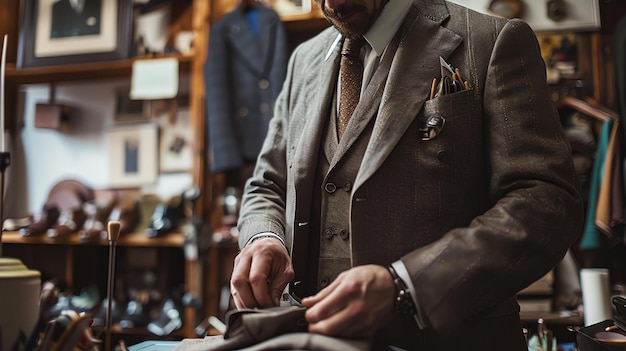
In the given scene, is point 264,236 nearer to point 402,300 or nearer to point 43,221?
point 402,300

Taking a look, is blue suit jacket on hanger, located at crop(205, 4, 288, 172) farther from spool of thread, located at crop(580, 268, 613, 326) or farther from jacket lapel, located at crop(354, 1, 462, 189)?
jacket lapel, located at crop(354, 1, 462, 189)

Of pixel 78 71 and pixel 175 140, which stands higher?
pixel 78 71

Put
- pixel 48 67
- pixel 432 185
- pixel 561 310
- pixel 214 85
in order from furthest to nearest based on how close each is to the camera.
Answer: pixel 48 67
pixel 214 85
pixel 561 310
pixel 432 185

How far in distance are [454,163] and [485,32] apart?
0.24 meters

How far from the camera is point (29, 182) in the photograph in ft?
10.5

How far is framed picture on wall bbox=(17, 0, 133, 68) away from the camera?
9.21ft

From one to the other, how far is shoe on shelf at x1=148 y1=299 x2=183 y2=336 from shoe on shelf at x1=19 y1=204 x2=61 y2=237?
0.74m

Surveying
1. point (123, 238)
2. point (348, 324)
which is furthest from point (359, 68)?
point (123, 238)

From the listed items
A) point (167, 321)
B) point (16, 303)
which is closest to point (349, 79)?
point (16, 303)

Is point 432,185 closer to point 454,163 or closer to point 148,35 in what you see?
point 454,163

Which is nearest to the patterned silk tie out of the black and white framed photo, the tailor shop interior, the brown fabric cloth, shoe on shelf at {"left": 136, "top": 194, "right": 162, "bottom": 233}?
the brown fabric cloth

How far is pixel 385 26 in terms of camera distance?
3.25ft

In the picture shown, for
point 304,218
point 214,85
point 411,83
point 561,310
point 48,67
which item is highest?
point 48,67

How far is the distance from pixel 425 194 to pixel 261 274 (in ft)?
0.93
